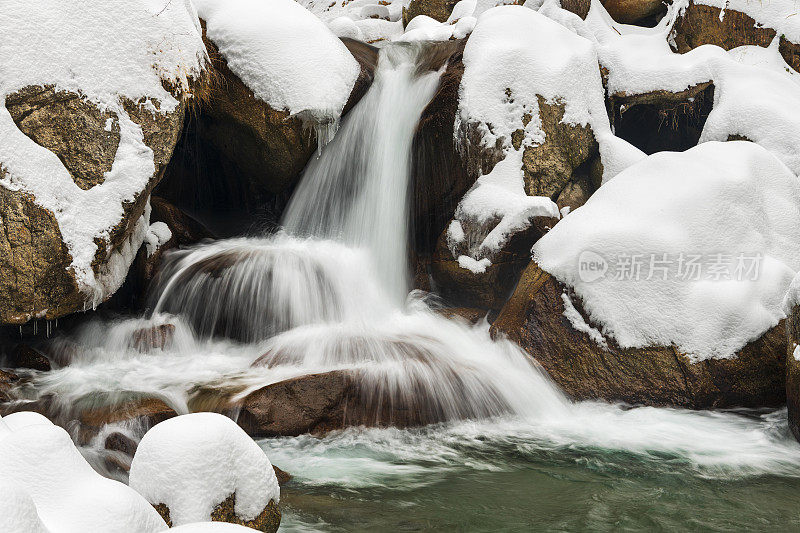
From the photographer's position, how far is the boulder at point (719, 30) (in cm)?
866

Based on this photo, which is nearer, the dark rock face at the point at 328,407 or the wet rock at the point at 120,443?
the wet rock at the point at 120,443

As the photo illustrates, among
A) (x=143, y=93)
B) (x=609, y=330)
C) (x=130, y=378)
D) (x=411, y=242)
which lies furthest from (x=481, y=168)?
(x=130, y=378)

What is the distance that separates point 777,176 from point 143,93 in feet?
19.1

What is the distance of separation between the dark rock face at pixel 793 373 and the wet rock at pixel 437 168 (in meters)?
3.50

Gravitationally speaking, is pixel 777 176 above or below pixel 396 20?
below

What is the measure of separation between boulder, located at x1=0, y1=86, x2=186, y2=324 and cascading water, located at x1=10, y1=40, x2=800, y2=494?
2.11 feet

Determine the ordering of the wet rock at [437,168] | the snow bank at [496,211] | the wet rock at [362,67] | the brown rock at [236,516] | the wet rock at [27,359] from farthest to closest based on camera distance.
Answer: the wet rock at [362,67] < the wet rock at [437,168] < the snow bank at [496,211] < the wet rock at [27,359] < the brown rock at [236,516]

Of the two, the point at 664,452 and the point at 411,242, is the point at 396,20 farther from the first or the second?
the point at 664,452

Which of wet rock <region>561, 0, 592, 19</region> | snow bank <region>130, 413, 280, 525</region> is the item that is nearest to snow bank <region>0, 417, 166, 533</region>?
snow bank <region>130, 413, 280, 525</region>

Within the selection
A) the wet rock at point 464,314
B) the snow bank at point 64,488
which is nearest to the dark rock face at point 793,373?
the wet rock at point 464,314

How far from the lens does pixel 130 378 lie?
512 centimetres

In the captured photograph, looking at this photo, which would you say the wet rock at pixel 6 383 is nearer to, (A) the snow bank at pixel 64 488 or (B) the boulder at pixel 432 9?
(A) the snow bank at pixel 64 488

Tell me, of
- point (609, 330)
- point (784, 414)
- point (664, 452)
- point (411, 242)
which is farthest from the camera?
point (411, 242)

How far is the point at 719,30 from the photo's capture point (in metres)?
8.83
